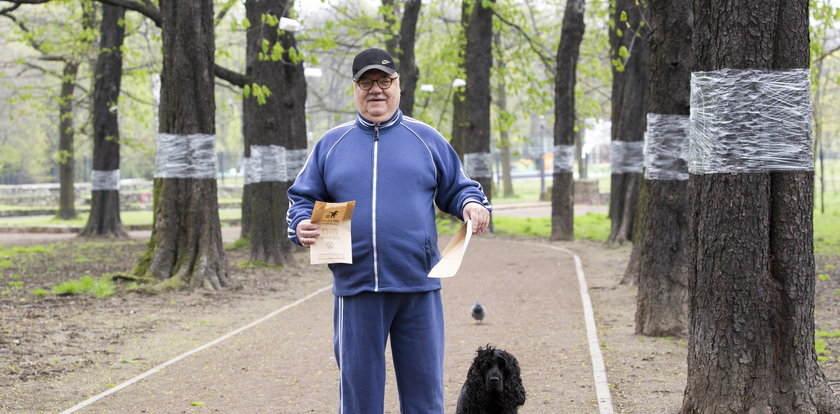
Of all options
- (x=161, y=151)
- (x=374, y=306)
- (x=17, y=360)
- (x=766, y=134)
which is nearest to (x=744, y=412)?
(x=766, y=134)

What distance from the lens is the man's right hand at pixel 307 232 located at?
4629mm

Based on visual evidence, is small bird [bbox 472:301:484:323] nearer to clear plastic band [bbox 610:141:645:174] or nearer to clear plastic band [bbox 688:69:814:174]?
clear plastic band [bbox 688:69:814:174]

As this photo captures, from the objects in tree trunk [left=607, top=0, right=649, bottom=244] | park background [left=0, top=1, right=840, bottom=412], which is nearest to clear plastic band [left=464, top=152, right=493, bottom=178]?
park background [left=0, top=1, right=840, bottom=412]

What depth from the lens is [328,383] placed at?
800 centimetres

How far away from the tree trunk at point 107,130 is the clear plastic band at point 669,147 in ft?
57.2

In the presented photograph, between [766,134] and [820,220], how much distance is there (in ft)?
85.1

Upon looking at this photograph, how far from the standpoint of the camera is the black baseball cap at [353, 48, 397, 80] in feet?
15.4

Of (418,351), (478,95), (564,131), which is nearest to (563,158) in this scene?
(564,131)

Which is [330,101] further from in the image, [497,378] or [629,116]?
[497,378]

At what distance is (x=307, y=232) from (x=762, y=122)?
8.83 feet

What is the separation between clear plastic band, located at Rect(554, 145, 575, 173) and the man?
19.3 m

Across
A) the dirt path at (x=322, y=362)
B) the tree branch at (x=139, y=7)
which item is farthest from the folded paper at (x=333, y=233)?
the tree branch at (x=139, y=7)

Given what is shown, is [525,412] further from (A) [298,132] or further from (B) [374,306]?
(A) [298,132]

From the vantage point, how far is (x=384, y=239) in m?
4.66
